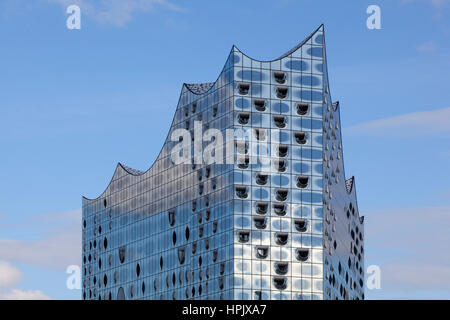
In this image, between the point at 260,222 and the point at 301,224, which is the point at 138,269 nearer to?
the point at 260,222

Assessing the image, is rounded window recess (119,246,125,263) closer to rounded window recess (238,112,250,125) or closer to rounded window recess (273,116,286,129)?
rounded window recess (238,112,250,125)

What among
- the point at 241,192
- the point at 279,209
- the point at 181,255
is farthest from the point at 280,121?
the point at 181,255

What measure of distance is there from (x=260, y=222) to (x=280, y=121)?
12.8 m

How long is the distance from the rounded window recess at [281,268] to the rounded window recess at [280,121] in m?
17.0

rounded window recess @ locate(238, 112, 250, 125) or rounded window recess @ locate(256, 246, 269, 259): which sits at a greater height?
rounded window recess @ locate(238, 112, 250, 125)

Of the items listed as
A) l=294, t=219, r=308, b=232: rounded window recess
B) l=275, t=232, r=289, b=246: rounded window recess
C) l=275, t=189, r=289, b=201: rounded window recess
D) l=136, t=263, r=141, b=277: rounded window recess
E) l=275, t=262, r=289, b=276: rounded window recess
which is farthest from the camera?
l=136, t=263, r=141, b=277: rounded window recess

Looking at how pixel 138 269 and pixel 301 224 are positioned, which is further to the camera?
pixel 138 269

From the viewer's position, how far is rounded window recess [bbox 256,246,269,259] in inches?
5709

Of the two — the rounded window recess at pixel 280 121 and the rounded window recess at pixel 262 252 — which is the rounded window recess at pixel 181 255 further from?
the rounded window recess at pixel 280 121

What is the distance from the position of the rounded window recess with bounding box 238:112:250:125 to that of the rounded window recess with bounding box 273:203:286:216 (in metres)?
11.0

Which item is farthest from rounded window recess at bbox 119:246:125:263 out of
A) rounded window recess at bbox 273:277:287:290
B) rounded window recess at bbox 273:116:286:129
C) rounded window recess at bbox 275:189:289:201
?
rounded window recess at bbox 273:116:286:129

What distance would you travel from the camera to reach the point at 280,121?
147 meters

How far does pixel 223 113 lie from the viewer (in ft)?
489
